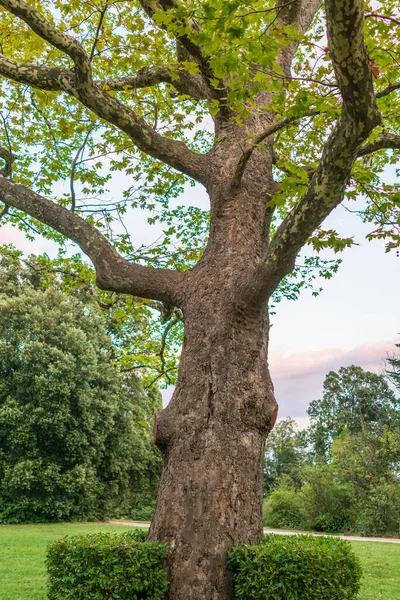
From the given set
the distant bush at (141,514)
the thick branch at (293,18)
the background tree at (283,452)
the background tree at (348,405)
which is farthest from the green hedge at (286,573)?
the background tree at (348,405)

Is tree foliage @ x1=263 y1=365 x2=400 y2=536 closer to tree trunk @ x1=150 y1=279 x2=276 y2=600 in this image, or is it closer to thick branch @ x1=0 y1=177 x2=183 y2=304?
tree trunk @ x1=150 y1=279 x2=276 y2=600

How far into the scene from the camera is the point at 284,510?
2384cm

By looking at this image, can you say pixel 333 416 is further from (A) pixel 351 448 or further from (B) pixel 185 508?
(B) pixel 185 508

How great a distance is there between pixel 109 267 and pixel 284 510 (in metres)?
22.0

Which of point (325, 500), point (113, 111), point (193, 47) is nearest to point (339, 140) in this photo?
point (193, 47)

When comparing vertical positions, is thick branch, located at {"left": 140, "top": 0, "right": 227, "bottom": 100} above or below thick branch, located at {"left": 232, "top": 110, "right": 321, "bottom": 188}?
above

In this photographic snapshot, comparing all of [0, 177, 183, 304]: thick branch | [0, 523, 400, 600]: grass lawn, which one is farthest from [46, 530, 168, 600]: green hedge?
[0, 177, 183, 304]: thick branch

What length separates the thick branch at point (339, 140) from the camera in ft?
9.81

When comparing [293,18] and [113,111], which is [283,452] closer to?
[293,18]

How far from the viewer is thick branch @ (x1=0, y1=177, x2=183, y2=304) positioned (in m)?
5.41

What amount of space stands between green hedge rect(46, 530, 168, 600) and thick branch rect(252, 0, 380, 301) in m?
2.51

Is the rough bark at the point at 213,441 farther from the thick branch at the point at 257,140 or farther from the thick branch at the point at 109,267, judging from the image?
the thick branch at the point at 257,140

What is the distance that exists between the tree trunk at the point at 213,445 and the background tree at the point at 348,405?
120ft

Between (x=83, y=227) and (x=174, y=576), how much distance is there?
3809mm
